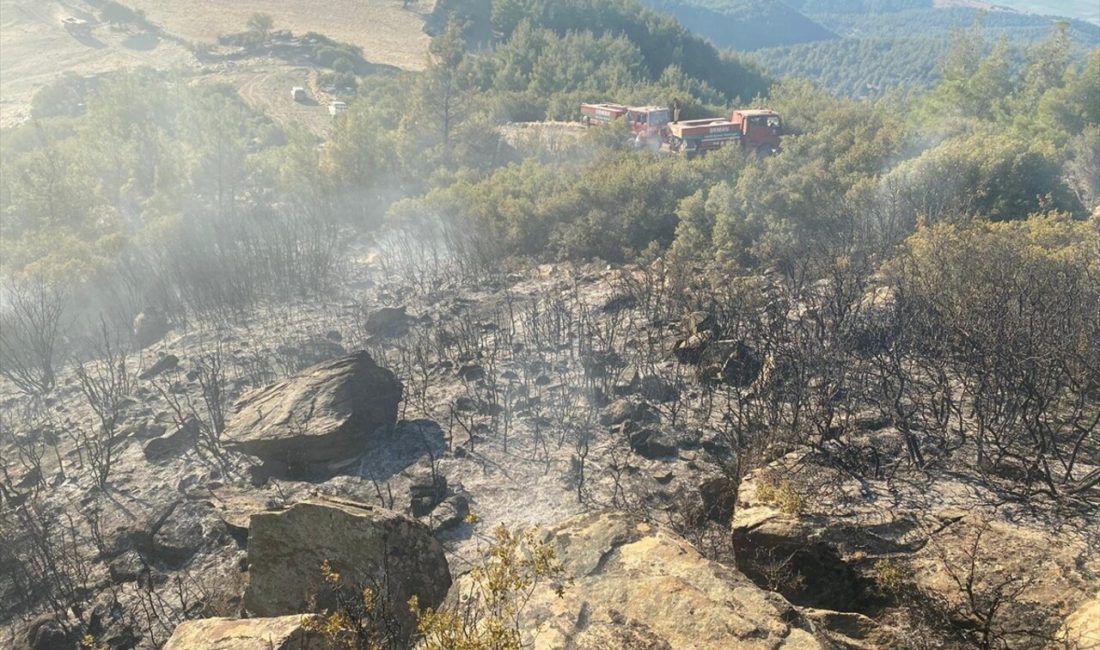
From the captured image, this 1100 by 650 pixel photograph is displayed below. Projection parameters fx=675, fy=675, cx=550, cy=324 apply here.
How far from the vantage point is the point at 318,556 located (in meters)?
6.70

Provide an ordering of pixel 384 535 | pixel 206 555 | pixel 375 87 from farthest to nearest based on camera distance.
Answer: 1. pixel 375 87
2. pixel 206 555
3. pixel 384 535

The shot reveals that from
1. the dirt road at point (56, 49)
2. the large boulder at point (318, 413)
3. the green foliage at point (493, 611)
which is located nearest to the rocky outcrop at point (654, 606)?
the green foliage at point (493, 611)

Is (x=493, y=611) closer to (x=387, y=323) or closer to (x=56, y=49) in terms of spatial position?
(x=387, y=323)

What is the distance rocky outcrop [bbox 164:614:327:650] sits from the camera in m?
5.32

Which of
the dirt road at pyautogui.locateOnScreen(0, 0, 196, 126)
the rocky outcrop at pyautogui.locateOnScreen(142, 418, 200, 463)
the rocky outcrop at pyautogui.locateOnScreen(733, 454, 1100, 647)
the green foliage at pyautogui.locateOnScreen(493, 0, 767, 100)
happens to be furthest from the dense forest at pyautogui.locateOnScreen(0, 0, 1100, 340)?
the green foliage at pyautogui.locateOnScreen(493, 0, 767, 100)

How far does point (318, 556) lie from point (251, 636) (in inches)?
50.1

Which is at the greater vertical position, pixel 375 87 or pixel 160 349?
pixel 375 87

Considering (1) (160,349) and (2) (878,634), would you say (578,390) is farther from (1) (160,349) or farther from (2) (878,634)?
(1) (160,349)

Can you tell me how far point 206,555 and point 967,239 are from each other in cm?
1397

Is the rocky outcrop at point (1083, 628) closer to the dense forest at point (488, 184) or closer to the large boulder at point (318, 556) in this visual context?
the large boulder at point (318, 556)

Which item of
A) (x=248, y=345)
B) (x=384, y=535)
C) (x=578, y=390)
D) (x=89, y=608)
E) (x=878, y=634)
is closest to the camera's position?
(x=878, y=634)

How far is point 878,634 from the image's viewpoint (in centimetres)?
568

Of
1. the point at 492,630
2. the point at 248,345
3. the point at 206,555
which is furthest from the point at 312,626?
the point at 248,345

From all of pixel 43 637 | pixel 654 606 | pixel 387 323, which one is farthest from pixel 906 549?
pixel 387 323
